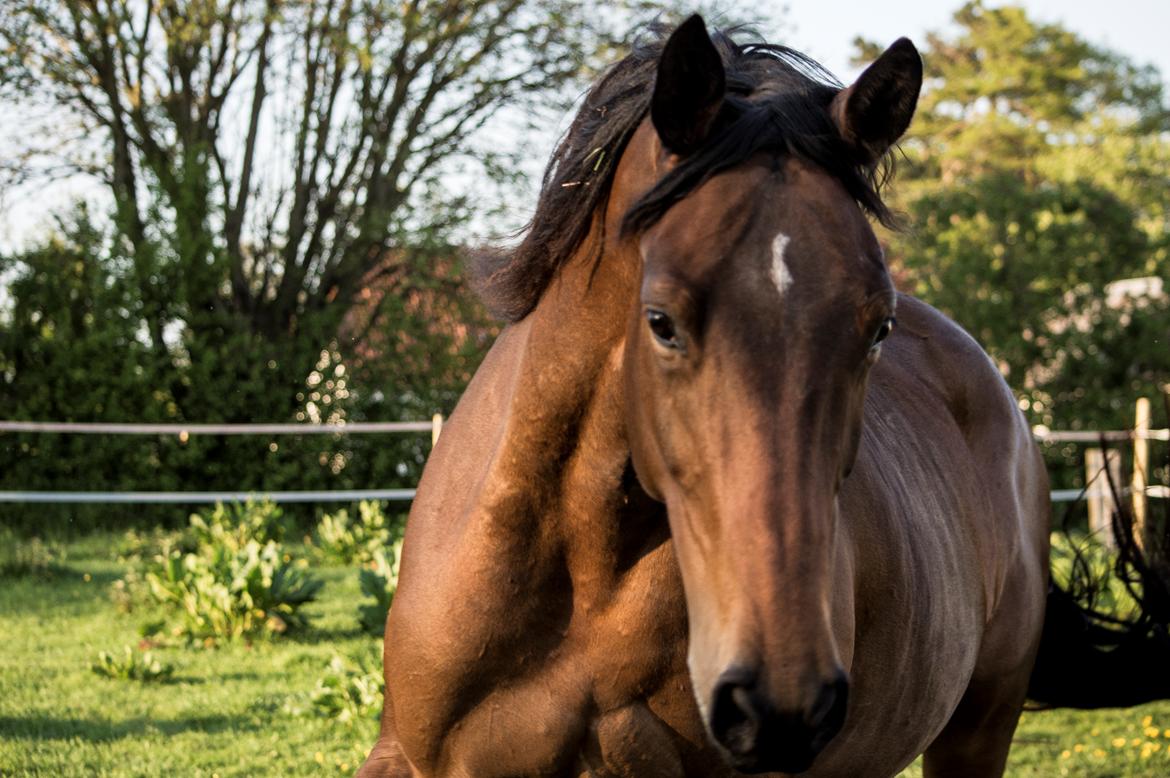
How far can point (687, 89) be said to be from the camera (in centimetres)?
172

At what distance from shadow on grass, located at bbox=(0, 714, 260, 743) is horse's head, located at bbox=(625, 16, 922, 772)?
4257 mm

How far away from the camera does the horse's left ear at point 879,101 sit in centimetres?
178

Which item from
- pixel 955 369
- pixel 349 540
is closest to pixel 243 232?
pixel 349 540

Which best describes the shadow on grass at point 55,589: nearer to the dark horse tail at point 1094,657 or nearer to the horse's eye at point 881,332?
the dark horse tail at point 1094,657

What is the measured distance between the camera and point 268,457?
12398mm

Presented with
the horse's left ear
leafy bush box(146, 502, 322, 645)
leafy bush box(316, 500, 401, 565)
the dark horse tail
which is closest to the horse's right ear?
the horse's left ear

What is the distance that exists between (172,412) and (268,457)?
41.6 inches

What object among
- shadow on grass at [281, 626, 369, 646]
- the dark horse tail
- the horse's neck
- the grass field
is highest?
the horse's neck

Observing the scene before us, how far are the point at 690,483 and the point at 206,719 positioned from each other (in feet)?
15.3

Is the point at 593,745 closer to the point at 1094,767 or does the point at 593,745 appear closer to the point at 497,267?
the point at 497,267

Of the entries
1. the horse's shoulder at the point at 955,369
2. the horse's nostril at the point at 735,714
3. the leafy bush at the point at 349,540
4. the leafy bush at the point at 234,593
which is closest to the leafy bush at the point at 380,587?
the leafy bush at the point at 234,593

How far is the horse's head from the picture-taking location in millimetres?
1478

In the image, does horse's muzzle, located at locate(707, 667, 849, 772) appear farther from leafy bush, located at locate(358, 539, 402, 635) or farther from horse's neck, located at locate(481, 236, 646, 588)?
leafy bush, located at locate(358, 539, 402, 635)

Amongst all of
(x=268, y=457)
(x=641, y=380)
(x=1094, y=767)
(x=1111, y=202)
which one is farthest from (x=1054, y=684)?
(x=1111, y=202)
